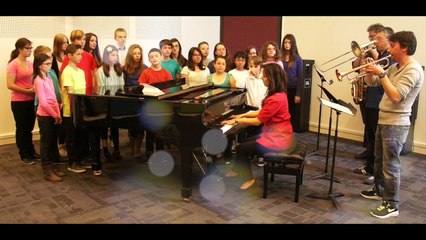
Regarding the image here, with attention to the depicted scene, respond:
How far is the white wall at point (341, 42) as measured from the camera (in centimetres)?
525

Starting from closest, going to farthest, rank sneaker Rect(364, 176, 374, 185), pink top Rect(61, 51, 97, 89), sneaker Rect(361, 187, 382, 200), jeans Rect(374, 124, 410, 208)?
jeans Rect(374, 124, 410, 208)
sneaker Rect(361, 187, 382, 200)
sneaker Rect(364, 176, 374, 185)
pink top Rect(61, 51, 97, 89)

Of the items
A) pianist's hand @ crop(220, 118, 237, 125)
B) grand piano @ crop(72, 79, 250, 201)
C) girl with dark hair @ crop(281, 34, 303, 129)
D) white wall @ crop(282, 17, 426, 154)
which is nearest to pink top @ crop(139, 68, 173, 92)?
grand piano @ crop(72, 79, 250, 201)

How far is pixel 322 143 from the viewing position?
5676mm

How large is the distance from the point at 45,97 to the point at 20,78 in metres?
0.85

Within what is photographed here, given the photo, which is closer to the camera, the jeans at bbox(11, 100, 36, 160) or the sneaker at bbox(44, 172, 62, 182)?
the sneaker at bbox(44, 172, 62, 182)

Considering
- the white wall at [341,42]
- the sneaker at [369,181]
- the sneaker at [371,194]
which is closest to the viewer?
the sneaker at [371,194]

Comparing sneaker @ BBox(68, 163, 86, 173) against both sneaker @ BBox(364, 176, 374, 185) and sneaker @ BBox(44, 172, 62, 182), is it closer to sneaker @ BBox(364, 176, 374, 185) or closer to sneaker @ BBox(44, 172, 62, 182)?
sneaker @ BBox(44, 172, 62, 182)

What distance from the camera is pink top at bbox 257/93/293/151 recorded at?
349 centimetres

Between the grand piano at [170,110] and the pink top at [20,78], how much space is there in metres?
1.10

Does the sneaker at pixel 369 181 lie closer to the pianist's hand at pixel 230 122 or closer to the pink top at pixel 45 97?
the pianist's hand at pixel 230 122

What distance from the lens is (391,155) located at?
3.18 m

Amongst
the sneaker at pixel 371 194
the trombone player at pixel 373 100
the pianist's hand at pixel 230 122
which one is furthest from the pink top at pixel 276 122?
the trombone player at pixel 373 100

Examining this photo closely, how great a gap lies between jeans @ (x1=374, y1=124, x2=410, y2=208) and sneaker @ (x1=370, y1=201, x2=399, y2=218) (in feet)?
0.10
